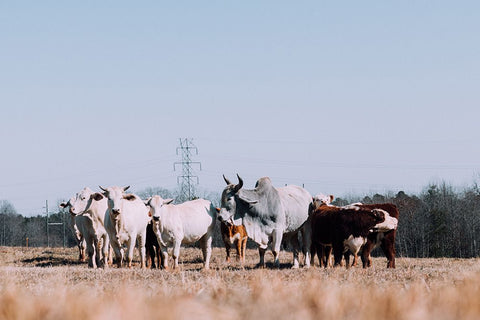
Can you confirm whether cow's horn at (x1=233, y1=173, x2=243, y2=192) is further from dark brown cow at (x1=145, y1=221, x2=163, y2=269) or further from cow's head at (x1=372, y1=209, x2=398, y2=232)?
dark brown cow at (x1=145, y1=221, x2=163, y2=269)

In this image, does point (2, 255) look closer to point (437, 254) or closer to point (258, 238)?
point (258, 238)

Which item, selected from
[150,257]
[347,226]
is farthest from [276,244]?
[150,257]

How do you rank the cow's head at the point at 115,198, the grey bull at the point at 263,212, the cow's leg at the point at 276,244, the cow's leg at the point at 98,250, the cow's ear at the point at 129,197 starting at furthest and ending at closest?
the cow's leg at the point at 98,250, the cow's ear at the point at 129,197, the cow's head at the point at 115,198, the cow's leg at the point at 276,244, the grey bull at the point at 263,212

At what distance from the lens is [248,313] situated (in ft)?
16.4

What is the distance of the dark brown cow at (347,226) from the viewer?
16.2 metres

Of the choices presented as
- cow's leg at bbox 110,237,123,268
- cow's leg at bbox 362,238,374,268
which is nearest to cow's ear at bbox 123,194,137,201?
cow's leg at bbox 110,237,123,268

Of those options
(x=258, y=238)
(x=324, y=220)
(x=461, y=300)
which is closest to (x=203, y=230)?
(x=258, y=238)

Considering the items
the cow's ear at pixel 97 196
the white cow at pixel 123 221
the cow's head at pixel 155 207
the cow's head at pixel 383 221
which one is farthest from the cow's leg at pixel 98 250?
the cow's head at pixel 383 221

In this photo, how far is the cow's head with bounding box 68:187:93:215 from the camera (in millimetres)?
20109

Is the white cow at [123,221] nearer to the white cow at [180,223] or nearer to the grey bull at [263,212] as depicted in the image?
the white cow at [180,223]

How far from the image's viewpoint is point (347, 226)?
16250mm

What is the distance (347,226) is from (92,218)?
8.32m

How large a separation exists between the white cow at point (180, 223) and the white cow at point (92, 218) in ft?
8.20

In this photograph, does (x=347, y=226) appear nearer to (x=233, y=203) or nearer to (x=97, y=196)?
(x=233, y=203)
